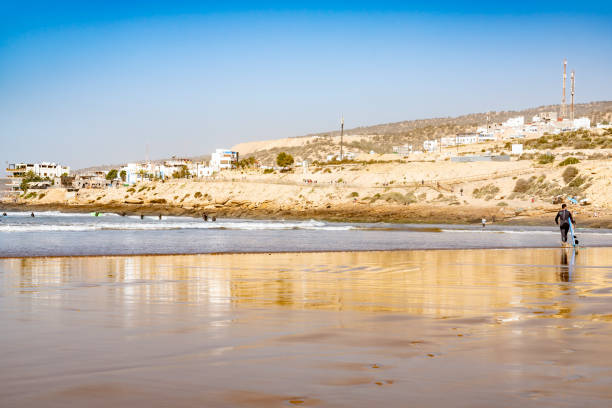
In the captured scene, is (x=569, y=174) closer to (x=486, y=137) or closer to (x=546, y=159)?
(x=546, y=159)

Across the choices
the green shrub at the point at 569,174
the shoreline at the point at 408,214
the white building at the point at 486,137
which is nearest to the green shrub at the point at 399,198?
the shoreline at the point at 408,214

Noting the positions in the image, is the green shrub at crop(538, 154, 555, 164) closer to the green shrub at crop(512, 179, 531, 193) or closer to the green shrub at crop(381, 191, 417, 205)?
the green shrub at crop(512, 179, 531, 193)

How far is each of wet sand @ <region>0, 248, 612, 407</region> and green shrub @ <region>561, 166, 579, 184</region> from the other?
59.0 m

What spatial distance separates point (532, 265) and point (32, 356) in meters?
14.5

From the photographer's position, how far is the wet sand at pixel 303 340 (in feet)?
16.9

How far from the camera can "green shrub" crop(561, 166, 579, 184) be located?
69.4 metres

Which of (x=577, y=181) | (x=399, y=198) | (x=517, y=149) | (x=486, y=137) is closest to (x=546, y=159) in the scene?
(x=577, y=181)

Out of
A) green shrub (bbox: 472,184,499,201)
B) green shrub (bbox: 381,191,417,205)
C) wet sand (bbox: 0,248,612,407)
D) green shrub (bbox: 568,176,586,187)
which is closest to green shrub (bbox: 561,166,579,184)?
green shrub (bbox: 568,176,586,187)

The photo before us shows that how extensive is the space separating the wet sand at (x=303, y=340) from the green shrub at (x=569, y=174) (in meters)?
59.0

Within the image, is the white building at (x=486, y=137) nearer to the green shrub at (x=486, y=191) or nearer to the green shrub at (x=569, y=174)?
the green shrub at (x=486, y=191)

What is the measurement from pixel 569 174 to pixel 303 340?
6907 centimetres

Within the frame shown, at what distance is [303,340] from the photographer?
7246 millimetres

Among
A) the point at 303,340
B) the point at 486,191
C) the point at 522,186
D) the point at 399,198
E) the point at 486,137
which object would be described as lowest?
the point at 303,340

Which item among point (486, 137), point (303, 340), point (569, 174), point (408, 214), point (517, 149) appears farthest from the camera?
point (486, 137)
